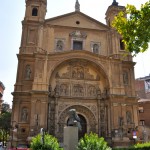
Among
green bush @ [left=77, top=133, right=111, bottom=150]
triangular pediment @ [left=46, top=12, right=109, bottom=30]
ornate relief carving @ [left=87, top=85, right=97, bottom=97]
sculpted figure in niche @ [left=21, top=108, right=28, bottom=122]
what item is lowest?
green bush @ [left=77, top=133, right=111, bottom=150]

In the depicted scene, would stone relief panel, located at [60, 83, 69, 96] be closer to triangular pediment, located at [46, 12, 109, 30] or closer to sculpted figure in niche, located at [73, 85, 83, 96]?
sculpted figure in niche, located at [73, 85, 83, 96]

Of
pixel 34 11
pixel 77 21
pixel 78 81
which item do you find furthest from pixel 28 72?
pixel 77 21

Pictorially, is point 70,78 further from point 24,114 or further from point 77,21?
point 77,21

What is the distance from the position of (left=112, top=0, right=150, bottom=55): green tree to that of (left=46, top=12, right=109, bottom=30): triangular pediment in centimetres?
1800

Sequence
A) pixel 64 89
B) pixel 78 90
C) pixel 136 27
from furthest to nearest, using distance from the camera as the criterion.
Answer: pixel 78 90 < pixel 64 89 < pixel 136 27

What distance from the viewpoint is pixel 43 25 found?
27.5 metres

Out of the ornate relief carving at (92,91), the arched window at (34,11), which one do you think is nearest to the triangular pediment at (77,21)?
the arched window at (34,11)

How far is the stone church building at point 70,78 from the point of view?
23.0 metres

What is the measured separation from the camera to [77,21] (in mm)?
29219

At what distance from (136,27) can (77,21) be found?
19.2 m

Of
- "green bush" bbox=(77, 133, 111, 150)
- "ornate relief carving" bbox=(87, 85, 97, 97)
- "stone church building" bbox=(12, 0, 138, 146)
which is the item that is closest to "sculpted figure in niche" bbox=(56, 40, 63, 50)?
"stone church building" bbox=(12, 0, 138, 146)

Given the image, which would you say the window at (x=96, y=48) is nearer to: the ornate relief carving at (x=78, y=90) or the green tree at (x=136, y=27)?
the ornate relief carving at (x=78, y=90)

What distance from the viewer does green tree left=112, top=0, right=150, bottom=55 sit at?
34.4 ft

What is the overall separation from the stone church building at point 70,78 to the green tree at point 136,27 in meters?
13.5
